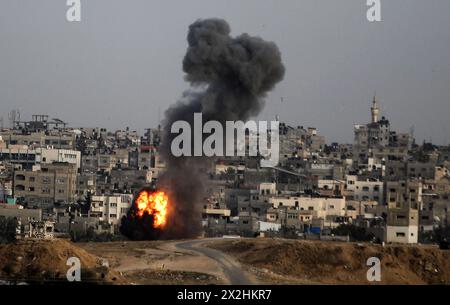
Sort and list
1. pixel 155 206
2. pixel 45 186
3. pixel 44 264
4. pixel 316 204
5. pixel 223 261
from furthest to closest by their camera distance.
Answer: pixel 45 186
pixel 316 204
pixel 155 206
pixel 223 261
pixel 44 264

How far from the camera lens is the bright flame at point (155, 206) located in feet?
253

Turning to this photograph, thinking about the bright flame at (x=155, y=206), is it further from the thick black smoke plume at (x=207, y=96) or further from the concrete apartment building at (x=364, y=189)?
the concrete apartment building at (x=364, y=189)

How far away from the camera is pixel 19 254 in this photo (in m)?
56.8

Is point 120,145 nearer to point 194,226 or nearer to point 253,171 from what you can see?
point 253,171

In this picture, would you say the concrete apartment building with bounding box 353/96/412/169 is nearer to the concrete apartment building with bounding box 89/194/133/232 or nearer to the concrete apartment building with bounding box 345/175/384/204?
the concrete apartment building with bounding box 345/175/384/204

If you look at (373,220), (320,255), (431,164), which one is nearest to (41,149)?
(431,164)

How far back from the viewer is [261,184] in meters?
132

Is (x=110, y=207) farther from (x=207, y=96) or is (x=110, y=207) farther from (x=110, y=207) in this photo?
(x=207, y=96)

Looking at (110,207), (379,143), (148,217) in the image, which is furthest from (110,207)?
(379,143)

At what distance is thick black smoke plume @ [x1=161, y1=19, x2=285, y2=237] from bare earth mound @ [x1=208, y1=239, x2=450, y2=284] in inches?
427

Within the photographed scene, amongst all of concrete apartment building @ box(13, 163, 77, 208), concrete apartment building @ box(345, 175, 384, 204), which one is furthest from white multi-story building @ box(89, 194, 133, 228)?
concrete apartment building @ box(345, 175, 384, 204)

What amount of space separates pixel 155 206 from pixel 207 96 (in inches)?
285
